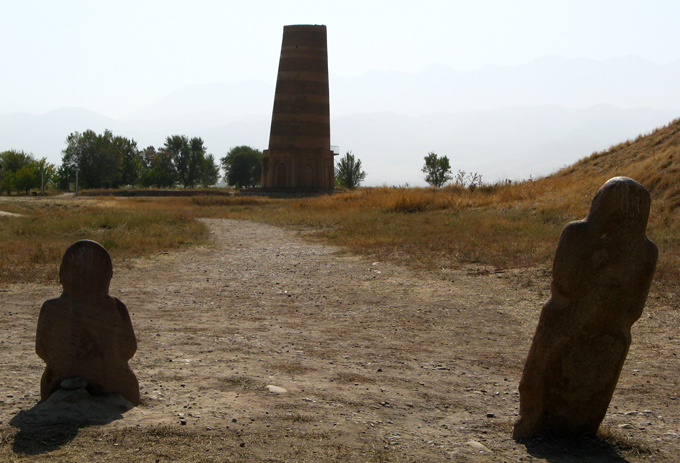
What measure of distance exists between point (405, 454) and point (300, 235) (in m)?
15.4

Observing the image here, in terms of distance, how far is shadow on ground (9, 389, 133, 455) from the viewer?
13.2 ft

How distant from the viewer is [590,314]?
4277 mm

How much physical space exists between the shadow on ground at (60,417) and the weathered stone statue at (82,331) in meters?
0.13

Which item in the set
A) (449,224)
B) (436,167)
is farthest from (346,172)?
(449,224)

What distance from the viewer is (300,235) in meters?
19.4

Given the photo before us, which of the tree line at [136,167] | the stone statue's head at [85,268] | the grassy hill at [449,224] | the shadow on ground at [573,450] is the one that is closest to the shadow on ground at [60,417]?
the stone statue's head at [85,268]

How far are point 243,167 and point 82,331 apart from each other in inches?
3452

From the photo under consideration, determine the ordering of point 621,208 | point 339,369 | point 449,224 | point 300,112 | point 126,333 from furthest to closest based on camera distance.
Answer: point 300,112 < point 449,224 < point 339,369 < point 126,333 < point 621,208

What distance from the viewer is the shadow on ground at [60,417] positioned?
402 centimetres

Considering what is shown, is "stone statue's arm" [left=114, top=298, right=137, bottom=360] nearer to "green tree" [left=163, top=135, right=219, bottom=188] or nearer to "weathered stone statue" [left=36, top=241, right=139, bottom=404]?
"weathered stone statue" [left=36, top=241, right=139, bottom=404]

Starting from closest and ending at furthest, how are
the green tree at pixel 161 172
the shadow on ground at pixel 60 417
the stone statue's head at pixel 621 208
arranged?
the shadow on ground at pixel 60 417 → the stone statue's head at pixel 621 208 → the green tree at pixel 161 172

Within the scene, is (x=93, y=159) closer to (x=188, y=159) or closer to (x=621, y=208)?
(x=188, y=159)

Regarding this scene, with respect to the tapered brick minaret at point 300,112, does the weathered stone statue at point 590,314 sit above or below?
below

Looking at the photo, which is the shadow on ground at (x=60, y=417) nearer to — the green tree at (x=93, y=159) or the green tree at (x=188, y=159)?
the green tree at (x=93, y=159)
